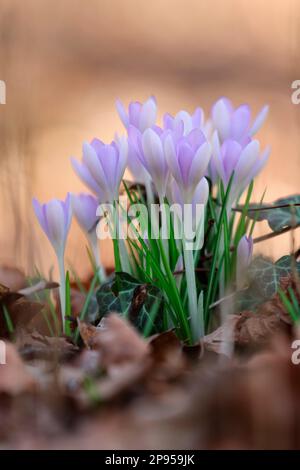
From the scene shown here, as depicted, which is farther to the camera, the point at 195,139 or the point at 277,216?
the point at 277,216

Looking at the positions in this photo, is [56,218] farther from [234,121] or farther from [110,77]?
[110,77]

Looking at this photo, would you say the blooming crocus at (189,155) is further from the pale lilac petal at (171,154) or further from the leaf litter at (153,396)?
the leaf litter at (153,396)

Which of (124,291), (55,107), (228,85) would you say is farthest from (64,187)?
(228,85)

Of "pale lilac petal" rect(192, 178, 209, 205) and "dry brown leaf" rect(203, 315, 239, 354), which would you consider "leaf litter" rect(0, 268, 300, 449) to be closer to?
"dry brown leaf" rect(203, 315, 239, 354)

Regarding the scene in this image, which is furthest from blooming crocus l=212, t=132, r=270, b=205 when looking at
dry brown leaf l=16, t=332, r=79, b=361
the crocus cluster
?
dry brown leaf l=16, t=332, r=79, b=361

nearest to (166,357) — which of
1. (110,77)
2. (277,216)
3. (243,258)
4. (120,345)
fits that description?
(120,345)

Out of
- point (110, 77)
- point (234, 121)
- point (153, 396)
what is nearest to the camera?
point (153, 396)

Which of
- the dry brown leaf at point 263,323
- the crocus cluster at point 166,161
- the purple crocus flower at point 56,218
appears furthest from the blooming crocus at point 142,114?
the dry brown leaf at point 263,323
